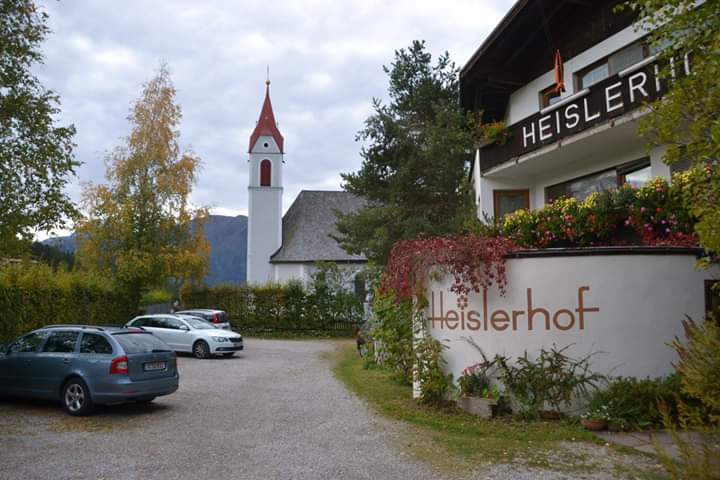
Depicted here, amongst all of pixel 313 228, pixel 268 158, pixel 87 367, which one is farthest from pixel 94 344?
pixel 268 158

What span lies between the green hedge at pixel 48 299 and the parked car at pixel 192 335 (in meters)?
2.29

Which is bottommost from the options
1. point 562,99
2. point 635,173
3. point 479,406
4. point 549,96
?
point 479,406

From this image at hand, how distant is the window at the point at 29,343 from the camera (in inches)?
442

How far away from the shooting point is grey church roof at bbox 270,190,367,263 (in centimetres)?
4428

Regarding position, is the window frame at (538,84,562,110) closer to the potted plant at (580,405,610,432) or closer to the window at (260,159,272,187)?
the potted plant at (580,405,610,432)

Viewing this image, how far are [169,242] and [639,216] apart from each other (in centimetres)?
2501

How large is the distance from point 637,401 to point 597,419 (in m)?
0.67

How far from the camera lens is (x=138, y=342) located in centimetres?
1098

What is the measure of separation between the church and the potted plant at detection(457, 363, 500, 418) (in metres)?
32.2

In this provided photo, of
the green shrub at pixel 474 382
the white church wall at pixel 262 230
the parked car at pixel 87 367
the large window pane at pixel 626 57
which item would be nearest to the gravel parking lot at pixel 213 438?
the parked car at pixel 87 367

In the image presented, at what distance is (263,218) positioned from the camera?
155 feet

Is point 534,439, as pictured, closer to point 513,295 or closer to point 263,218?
point 513,295

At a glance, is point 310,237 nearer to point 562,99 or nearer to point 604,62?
point 562,99

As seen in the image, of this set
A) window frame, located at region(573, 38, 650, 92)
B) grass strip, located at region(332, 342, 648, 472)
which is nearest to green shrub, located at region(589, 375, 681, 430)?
grass strip, located at region(332, 342, 648, 472)
